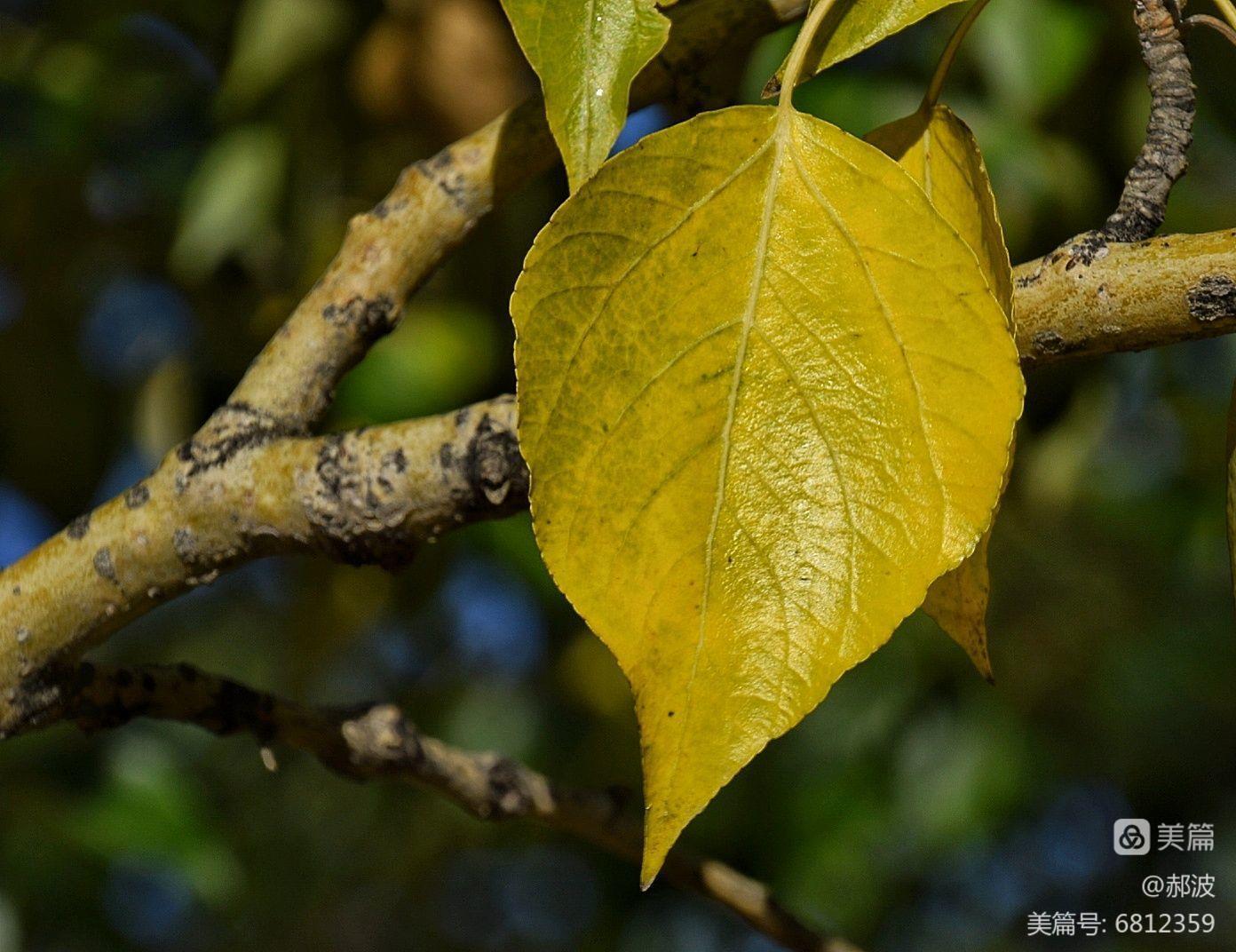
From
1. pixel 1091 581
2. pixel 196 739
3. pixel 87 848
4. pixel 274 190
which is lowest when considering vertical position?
pixel 196 739

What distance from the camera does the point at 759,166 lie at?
11.9 inches

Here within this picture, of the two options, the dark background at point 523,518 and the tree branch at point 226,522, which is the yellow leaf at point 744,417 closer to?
the tree branch at point 226,522

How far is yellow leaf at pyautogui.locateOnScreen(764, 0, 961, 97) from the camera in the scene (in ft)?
0.99

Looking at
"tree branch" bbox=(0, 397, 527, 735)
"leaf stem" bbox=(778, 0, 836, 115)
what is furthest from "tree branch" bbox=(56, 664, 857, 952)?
"leaf stem" bbox=(778, 0, 836, 115)

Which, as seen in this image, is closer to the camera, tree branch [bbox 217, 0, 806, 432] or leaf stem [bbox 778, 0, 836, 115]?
leaf stem [bbox 778, 0, 836, 115]

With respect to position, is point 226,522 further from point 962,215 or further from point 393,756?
point 962,215

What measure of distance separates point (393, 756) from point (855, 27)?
29 cm

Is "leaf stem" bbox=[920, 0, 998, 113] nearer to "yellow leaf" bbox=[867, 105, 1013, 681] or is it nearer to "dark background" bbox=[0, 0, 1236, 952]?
"yellow leaf" bbox=[867, 105, 1013, 681]

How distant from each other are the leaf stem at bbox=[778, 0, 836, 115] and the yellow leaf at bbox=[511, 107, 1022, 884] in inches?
0.4

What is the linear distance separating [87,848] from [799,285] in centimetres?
74

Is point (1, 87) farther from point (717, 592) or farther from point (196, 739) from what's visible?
point (196, 739)

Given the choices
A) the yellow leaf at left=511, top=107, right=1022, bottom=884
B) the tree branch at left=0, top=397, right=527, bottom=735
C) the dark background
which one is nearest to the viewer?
the yellow leaf at left=511, top=107, right=1022, bottom=884

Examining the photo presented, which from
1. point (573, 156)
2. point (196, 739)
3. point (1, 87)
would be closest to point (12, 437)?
point (1, 87)

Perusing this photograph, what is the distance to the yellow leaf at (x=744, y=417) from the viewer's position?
277 mm
